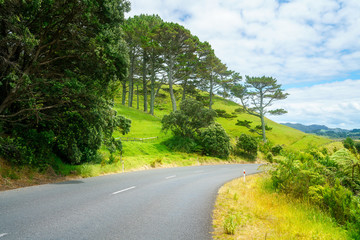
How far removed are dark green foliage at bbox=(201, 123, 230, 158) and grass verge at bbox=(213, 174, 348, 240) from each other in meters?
25.0

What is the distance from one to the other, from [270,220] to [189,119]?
3049cm

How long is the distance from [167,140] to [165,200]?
2798cm

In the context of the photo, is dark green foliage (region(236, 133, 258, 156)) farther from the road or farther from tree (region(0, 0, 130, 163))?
the road

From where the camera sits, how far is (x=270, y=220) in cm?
626

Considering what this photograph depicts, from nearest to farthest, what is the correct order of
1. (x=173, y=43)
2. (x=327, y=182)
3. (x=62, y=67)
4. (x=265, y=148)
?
(x=327, y=182) < (x=62, y=67) < (x=173, y=43) < (x=265, y=148)

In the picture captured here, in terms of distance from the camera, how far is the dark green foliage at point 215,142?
34294 millimetres

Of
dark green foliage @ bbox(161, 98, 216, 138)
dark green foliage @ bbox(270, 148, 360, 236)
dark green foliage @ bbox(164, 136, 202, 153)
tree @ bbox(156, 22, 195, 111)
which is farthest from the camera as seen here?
tree @ bbox(156, 22, 195, 111)

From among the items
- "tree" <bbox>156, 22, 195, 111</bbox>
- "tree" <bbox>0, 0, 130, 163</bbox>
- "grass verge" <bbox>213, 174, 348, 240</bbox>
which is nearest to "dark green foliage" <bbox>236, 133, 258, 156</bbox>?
"tree" <bbox>156, 22, 195, 111</bbox>

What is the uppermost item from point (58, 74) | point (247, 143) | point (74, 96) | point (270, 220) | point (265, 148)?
point (58, 74)

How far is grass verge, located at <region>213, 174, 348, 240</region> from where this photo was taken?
5074 mm

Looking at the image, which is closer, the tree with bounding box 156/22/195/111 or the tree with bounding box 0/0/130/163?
the tree with bounding box 0/0/130/163

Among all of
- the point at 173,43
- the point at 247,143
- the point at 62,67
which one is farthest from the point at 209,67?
the point at 62,67

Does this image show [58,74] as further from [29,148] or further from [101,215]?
[101,215]

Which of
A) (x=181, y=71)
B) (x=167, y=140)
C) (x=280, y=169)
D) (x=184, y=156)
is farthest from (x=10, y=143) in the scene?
(x=181, y=71)
